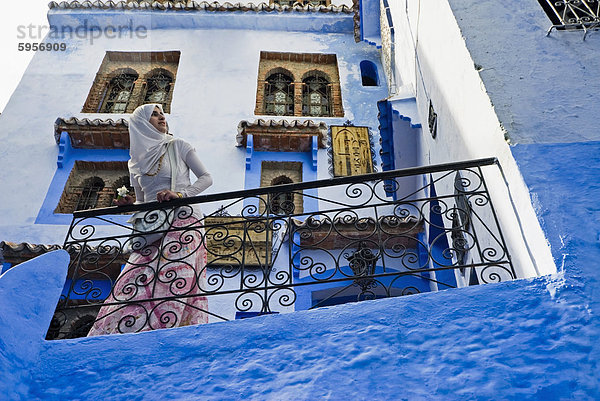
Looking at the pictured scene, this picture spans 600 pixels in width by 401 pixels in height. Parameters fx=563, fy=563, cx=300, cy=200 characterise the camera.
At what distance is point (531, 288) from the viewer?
3.39m

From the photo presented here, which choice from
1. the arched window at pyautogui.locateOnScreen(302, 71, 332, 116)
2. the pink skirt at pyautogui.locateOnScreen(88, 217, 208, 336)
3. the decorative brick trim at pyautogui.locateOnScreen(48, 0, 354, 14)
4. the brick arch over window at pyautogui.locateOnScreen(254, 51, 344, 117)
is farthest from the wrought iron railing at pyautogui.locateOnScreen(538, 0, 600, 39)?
the decorative brick trim at pyautogui.locateOnScreen(48, 0, 354, 14)

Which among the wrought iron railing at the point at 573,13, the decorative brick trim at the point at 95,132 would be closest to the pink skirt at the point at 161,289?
the wrought iron railing at the point at 573,13

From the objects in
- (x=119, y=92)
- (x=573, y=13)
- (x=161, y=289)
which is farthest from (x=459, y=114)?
(x=119, y=92)

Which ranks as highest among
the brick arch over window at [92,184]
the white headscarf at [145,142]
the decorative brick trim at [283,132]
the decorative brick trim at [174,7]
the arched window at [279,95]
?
the decorative brick trim at [174,7]

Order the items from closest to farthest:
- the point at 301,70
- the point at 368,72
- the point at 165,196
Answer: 1. the point at 165,196
2. the point at 301,70
3. the point at 368,72

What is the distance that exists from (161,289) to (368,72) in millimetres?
10033

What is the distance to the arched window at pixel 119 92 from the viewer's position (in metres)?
12.0

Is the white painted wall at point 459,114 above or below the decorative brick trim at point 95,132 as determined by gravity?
below

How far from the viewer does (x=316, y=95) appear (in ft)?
40.7

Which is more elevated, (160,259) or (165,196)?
(165,196)

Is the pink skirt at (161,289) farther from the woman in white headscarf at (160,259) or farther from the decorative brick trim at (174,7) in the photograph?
the decorative brick trim at (174,7)

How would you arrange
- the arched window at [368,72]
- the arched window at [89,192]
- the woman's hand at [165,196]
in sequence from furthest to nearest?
the arched window at [368,72] → the arched window at [89,192] → the woman's hand at [165,196]

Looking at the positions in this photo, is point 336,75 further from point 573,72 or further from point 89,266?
point 573,72

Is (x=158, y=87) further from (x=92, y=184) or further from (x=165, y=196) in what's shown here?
(x=165, y=196)
